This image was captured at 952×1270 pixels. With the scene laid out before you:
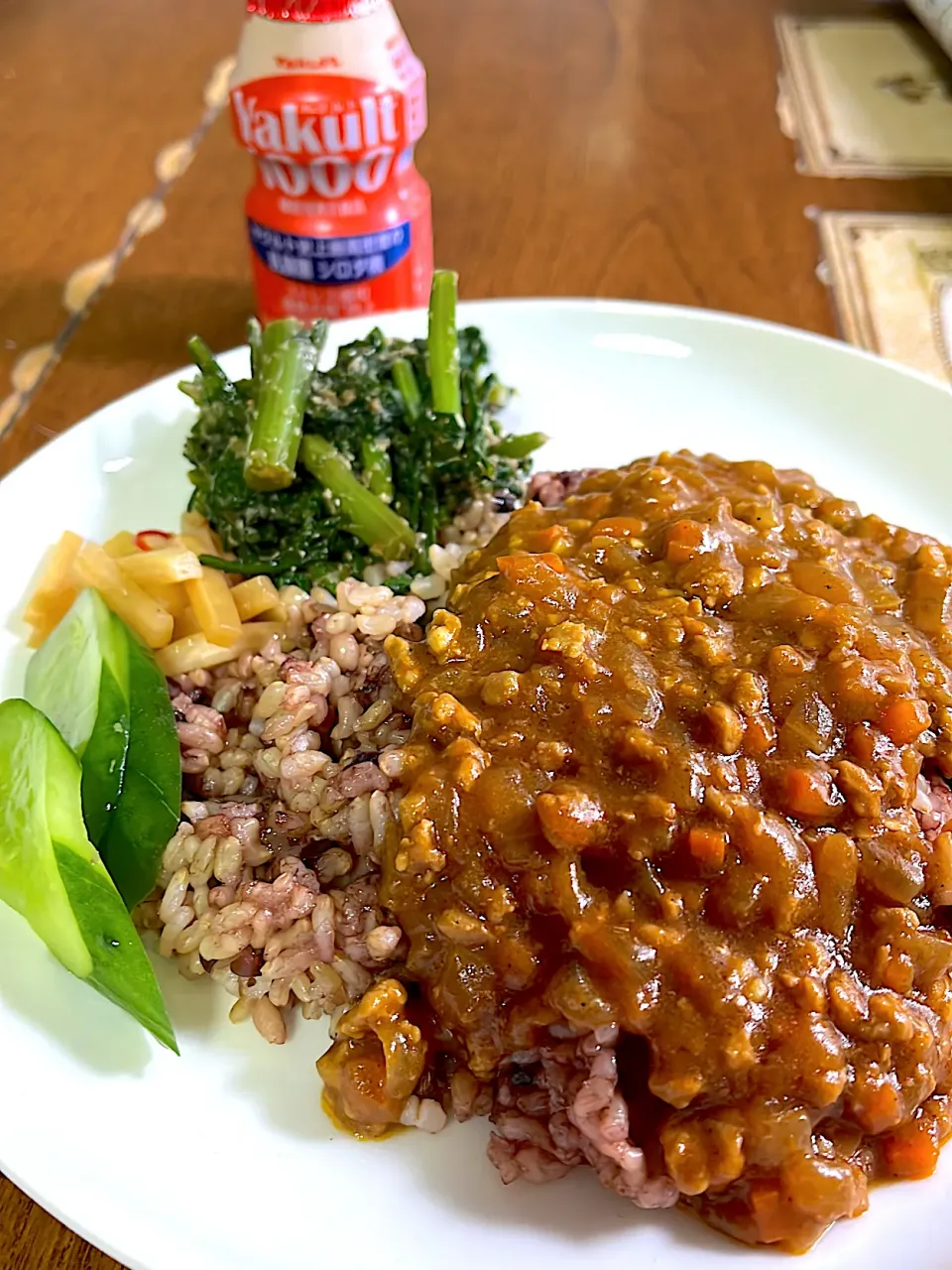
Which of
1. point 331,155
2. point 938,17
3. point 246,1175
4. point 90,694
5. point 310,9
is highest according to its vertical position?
point 310,9

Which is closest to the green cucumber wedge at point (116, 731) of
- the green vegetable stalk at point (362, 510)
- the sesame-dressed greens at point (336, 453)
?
the sesame-dressed greens at point (336, 453)

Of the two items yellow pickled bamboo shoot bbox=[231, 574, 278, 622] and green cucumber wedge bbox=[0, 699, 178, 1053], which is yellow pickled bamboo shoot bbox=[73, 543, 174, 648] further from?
green cucumber wedge bbox=[0, 699, 178, 1053]

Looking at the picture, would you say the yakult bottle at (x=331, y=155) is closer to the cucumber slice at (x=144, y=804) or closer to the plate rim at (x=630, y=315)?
the plate rim at (x=630, y=315)

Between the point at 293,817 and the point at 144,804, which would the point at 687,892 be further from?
the point at 144,804

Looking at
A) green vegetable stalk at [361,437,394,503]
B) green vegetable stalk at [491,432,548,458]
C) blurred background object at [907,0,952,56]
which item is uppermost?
blurred background object at [907,0,952,56]

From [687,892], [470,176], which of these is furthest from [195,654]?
[470,176]

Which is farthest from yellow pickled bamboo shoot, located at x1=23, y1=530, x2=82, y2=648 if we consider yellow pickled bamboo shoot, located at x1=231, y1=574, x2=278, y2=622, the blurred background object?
the blurred background object
